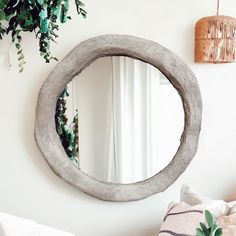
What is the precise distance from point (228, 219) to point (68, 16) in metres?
1.13

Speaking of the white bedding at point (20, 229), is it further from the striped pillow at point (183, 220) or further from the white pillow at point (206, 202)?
the white pillow at point (206, 202)

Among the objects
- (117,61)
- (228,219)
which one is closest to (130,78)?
(117,61)

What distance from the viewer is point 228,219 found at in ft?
4.58

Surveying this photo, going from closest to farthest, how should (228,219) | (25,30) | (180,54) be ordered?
1. (228,219)
2. (25,30)
3. (180,54)

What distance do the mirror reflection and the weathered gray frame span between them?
39 millimetres

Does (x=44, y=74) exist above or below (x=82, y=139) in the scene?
above

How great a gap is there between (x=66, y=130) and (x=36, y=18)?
54 cm

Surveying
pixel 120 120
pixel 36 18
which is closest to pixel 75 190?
pixel 120 120

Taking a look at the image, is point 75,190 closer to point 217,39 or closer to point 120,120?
point 120,120

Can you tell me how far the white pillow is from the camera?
1.48 m

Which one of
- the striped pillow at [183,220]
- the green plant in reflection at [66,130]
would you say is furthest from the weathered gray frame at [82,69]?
the striped pillow at [183,220]

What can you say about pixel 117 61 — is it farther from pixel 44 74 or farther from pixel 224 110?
pixel 224 110

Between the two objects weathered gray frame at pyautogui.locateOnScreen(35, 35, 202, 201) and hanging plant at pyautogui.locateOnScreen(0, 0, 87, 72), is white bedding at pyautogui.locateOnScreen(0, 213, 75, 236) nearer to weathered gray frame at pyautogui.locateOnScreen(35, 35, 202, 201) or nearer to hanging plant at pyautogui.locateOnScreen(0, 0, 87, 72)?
weathered gray frame at pyautogui.locateOnScreen(35, 35, 202, 201)

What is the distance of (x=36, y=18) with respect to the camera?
1550 millimetres
